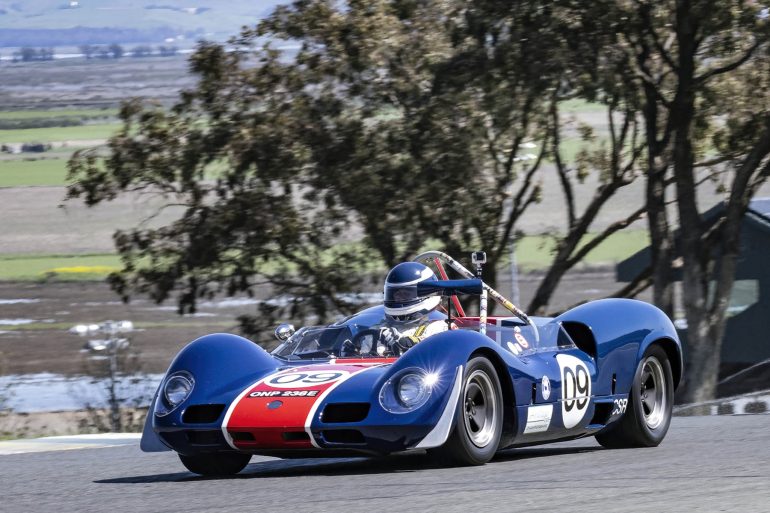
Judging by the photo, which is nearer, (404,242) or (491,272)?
(404,242)

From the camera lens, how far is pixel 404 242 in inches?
929

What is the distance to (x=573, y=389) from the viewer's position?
368 inches

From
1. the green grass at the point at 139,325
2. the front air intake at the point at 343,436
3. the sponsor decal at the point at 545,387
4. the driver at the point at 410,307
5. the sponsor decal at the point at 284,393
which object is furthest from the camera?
the green grass at the point at 139,325

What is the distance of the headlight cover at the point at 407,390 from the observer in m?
7.85

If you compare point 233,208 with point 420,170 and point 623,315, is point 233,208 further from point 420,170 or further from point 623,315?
point 623,315

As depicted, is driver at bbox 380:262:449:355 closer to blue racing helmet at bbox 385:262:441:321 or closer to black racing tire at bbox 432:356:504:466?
blue racing helmet at bbox 385:262:441:321

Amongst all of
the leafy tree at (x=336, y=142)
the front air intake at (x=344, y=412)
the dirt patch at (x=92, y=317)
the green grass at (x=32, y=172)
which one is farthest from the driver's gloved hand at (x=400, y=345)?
the green grass at (x=32, y=172)

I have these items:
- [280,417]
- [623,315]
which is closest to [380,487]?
[280,417]

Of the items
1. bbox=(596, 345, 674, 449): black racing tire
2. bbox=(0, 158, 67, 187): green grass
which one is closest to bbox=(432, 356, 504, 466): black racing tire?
bbox=(596, 345, 674, 449): black racing tire

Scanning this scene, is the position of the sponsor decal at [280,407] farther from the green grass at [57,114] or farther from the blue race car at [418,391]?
the green grass at [57,114]

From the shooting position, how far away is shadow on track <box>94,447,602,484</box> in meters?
8.20

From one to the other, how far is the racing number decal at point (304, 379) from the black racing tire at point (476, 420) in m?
0.70

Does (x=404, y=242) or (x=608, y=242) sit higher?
(x=404, y=242)

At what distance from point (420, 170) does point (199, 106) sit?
157 inches
